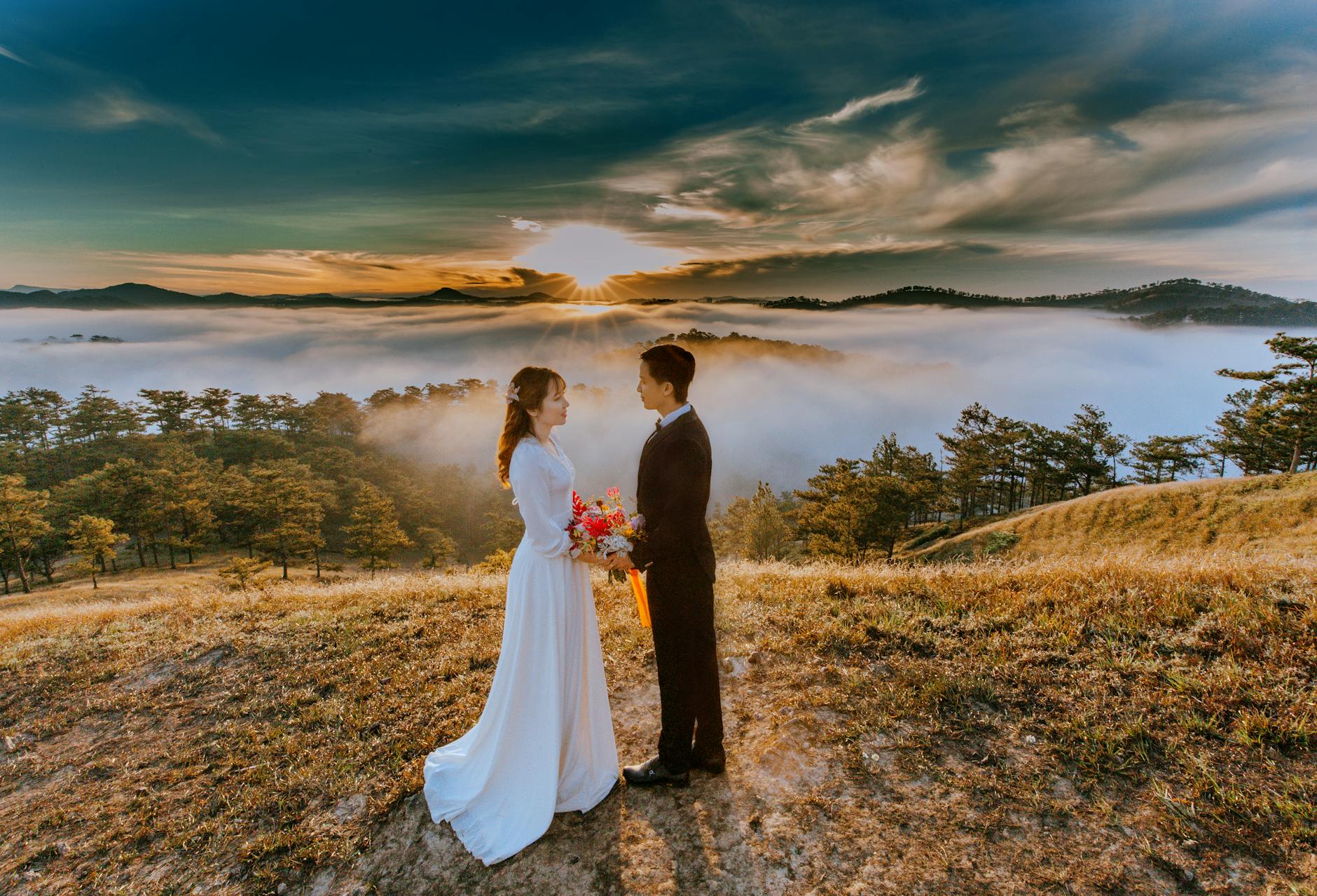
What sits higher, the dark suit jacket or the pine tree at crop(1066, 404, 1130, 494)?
the dark suit jacket

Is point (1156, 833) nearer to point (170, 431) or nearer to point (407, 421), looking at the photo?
point (170, 431)

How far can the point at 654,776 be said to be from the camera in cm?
514

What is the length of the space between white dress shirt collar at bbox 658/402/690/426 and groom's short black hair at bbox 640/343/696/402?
0.23ft

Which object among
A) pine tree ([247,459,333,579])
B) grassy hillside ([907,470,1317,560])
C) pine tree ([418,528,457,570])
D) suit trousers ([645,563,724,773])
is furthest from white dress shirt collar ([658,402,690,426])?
pine tree ([418,528,457,570])

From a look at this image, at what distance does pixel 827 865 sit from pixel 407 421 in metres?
143

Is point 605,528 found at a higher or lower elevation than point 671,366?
lower

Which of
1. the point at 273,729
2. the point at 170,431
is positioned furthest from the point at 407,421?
the point at 273,729

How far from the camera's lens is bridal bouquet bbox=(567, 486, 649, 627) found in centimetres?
454

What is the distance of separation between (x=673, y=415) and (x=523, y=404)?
1185 mm

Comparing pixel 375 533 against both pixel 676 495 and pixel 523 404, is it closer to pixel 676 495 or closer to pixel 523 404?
pixel 523 404

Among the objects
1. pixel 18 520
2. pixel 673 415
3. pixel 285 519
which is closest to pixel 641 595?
pixel 673 415

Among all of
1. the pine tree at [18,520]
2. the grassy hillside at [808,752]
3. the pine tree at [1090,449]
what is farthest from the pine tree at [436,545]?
the pine tree at [1090,449]

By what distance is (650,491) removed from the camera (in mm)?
4676

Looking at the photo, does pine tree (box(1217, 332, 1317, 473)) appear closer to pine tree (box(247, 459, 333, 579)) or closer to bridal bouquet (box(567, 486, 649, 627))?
bridal bouquet (box(567, 486, 649, 627))
